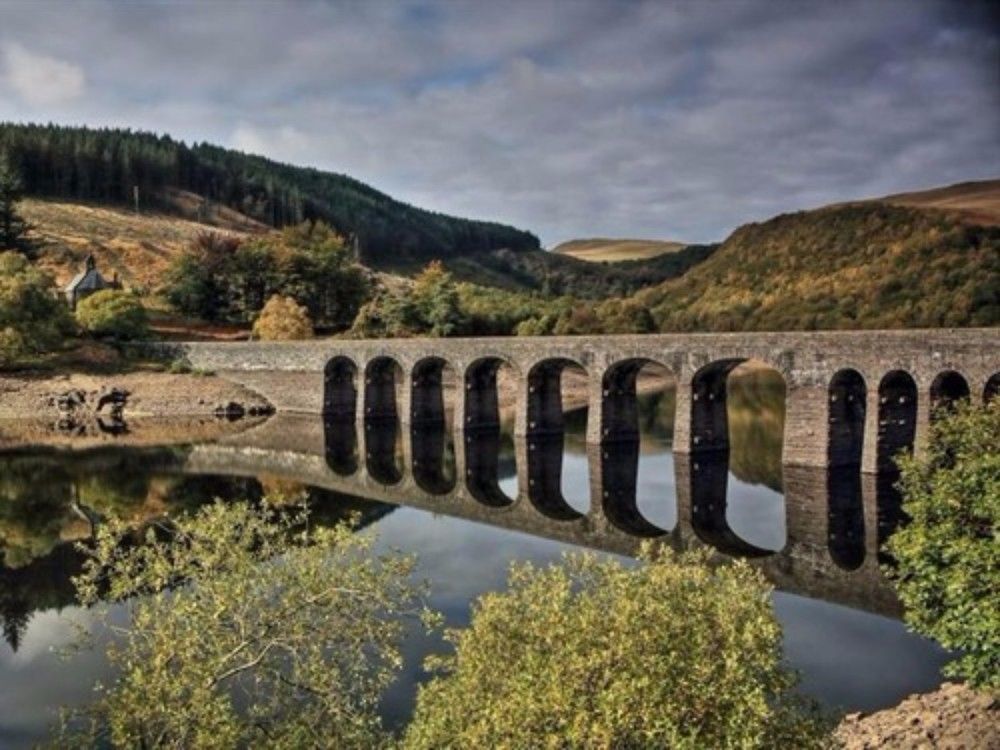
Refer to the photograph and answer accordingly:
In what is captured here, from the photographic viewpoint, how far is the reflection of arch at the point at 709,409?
4827cm

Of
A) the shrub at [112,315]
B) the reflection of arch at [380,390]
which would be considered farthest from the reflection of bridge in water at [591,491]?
the shrub at [112,315]

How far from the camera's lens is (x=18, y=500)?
43.3 meters

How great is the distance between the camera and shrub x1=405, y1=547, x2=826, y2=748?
10.5m

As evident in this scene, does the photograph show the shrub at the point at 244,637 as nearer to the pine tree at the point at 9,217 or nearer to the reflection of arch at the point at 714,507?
the reflection of arch at the point at 714,507

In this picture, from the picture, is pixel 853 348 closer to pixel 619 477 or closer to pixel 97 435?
pixel 619 477

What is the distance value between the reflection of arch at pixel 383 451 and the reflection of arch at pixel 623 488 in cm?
1062

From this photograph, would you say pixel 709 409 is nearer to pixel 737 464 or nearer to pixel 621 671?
pixel 737 464

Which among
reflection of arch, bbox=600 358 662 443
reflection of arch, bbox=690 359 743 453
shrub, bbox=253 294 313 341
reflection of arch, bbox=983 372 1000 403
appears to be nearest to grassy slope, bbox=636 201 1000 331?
reflection of arch, bbox=690 359 743 453

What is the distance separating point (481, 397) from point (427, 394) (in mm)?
6076

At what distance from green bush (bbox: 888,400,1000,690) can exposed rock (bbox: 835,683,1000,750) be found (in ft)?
2.96

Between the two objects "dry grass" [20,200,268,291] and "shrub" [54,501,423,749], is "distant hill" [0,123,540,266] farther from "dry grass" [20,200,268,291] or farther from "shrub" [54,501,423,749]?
"shrub" [54,501,423,749]

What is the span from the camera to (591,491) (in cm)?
4362

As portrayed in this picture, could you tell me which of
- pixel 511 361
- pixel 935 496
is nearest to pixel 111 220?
pixel 511 361

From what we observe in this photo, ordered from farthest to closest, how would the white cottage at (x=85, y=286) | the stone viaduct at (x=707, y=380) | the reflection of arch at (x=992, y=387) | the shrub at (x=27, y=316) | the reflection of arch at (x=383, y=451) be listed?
the white cottage at (x=85, y=286), the shrub at (x=27, y=316), the reflection of arch at (x=383, y=451), the stone viaduct at (x=707, y=380), the reflection of arch at (x=992, y=387)
